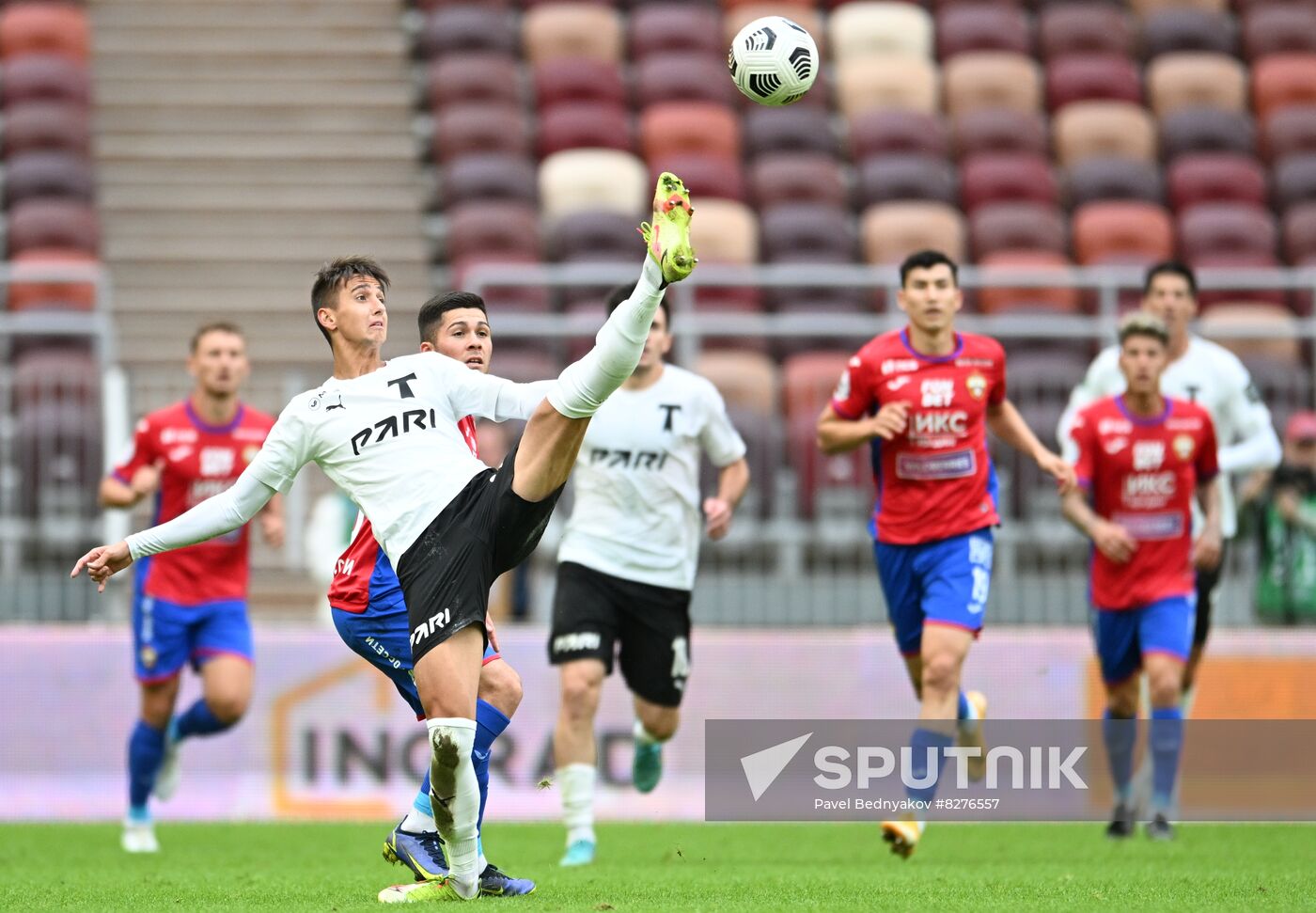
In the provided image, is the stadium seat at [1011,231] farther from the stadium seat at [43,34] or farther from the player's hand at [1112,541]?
the stadium seat at [43,34]

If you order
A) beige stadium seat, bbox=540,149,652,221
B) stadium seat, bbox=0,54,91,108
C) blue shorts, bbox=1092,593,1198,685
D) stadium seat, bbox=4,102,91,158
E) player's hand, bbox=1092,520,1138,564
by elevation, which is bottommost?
blue shorts, bbox=1092,593,1198,685

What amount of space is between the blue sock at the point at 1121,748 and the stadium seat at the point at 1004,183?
8.30 m

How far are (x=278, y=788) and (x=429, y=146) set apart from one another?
8377 millimetres

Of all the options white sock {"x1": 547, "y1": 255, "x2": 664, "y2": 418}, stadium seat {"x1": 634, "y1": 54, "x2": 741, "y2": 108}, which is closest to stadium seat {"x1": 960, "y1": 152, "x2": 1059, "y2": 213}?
stadium seat {"x1": 634, "y1": 54, "x2": 741, "y2": 108}

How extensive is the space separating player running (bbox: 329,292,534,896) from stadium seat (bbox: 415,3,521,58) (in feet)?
39.2

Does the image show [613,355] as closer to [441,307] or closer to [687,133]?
[441,307]

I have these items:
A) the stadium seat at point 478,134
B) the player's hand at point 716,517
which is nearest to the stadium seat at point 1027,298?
the stadium seat at point 478,134

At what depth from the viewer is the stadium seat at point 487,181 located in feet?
57.4

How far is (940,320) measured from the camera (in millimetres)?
9203

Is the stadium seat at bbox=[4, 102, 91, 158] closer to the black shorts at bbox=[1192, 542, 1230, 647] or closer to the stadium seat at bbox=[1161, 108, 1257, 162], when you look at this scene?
the stadium seat at bbox=[1161, 108, 1257, 162]

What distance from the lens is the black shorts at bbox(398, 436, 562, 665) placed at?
6.65 m

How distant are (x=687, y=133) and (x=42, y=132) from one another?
579 cm

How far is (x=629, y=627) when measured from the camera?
9.67 m

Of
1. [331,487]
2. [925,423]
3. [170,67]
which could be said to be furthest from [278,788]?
[170,67]
